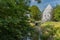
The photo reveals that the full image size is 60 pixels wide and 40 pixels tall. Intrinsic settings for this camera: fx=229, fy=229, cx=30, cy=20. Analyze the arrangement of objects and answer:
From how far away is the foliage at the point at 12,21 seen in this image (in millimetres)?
3525

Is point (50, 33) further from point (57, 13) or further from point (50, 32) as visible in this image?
point (57, 13)

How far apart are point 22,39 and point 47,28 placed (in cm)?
323

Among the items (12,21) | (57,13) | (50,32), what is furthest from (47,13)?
(12,21)

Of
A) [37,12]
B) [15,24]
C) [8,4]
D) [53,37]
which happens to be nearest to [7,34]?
[15,24]

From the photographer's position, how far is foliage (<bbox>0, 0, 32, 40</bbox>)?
3525 mm

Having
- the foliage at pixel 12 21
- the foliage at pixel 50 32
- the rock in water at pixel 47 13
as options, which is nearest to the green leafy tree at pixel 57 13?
the rock in water at pixel 47 13

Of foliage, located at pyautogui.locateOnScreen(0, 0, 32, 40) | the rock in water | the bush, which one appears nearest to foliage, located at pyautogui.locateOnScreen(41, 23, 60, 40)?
the bush

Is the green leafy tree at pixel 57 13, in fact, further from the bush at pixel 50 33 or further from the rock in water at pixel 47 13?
the bush at pixel 50 33

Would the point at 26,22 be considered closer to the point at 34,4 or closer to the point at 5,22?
the point at 5,22

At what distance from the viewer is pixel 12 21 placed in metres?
3.53

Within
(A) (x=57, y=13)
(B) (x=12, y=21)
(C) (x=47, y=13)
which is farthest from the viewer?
(C) (x=47, y=13)

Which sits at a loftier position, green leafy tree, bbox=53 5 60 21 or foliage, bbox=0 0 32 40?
green leafy tree, bbox=53 5 60 21

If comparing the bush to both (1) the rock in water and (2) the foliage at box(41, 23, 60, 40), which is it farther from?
(1) the rock in water

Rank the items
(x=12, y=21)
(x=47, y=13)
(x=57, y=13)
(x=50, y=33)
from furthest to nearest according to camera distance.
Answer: (x=47, y=13) < (x=57, y=13) < (x=50, y=33) < (x=12, y=21)
